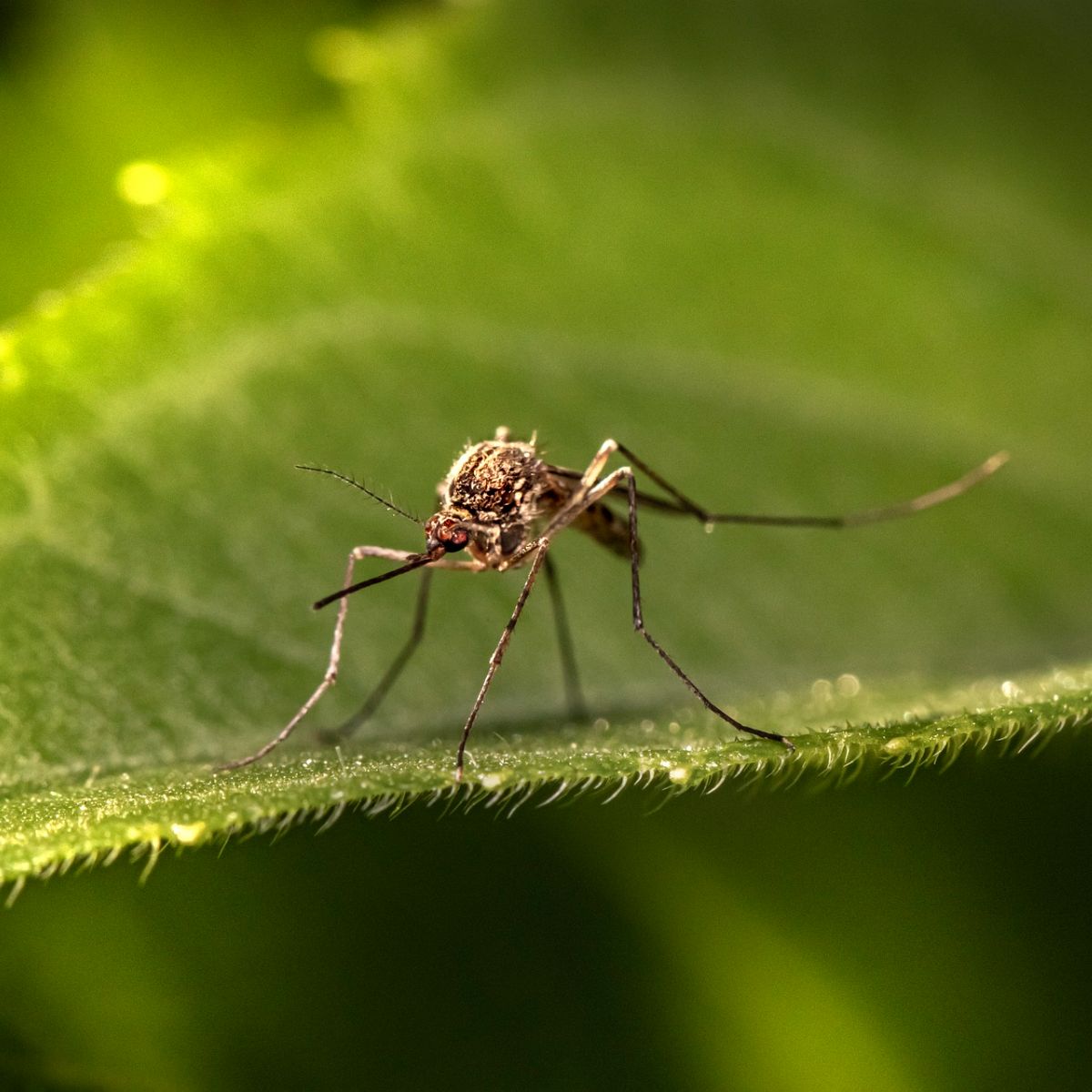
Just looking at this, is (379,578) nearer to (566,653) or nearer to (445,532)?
(445,532)

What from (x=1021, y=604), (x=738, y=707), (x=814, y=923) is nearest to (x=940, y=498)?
(x=1021, y=604)

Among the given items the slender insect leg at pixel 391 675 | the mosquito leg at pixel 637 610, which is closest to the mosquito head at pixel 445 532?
the slender insect leg at pixel 391 675

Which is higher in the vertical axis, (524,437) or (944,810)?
(524,437)

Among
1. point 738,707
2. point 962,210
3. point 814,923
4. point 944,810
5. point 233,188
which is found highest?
point 962,210

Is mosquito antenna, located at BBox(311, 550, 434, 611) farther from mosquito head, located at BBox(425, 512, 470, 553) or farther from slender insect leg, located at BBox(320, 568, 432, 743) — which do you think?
slender insect leg, located at BBox(320, 568, 432, 743)

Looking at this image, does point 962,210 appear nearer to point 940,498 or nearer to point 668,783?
point 940,498
